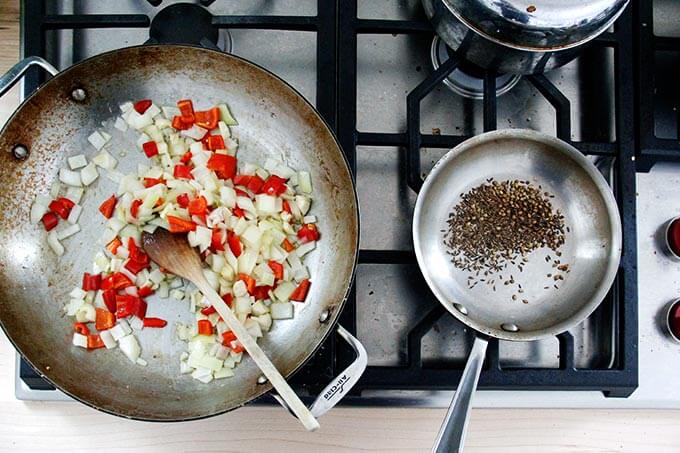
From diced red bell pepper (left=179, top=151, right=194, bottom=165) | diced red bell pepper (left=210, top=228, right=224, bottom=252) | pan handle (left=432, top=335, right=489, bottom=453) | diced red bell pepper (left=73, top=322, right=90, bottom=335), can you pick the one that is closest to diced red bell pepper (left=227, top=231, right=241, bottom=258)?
diced red bell pepper (left=210, top=228, right=224, bottom=252)

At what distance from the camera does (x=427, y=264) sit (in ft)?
3.16

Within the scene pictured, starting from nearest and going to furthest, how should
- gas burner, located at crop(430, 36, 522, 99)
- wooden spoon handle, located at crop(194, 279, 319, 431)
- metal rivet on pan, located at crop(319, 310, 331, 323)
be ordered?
wooden spoon handle, located at crop(194, 279, 319, 431)
metal rivet on pan, located at crop(319, 310, 331, 323)
gas burner, located at crop(430, 36, 522, 99)

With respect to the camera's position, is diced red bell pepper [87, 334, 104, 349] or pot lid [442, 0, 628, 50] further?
diced red bell pepper [87, 334, 104, 349]

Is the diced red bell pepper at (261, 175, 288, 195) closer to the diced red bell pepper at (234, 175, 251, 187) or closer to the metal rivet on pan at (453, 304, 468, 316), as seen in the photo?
the diced red bell pepper at (234, 175, 251, 187)

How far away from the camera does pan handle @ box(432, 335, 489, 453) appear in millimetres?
861

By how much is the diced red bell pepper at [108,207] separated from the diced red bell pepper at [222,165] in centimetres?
13

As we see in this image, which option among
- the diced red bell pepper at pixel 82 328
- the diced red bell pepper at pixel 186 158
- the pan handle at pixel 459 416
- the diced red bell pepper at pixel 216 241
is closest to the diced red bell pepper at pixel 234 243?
the diced red bell pepper at pixel 216 241

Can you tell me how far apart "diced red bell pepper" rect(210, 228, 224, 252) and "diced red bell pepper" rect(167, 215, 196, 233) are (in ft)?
0.09

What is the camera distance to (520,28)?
33.5 inches

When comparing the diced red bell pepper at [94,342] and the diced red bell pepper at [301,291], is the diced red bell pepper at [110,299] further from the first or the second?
the diced red bell pepper at [301,291]

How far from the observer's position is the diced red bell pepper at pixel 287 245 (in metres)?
0.96

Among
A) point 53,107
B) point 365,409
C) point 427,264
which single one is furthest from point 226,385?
point 53,107

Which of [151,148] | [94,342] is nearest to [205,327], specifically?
[94,342]

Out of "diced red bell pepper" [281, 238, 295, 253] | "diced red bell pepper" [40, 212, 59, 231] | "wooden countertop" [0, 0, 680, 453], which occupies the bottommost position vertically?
"wooden countertop" [0, 0, 680, 453]
